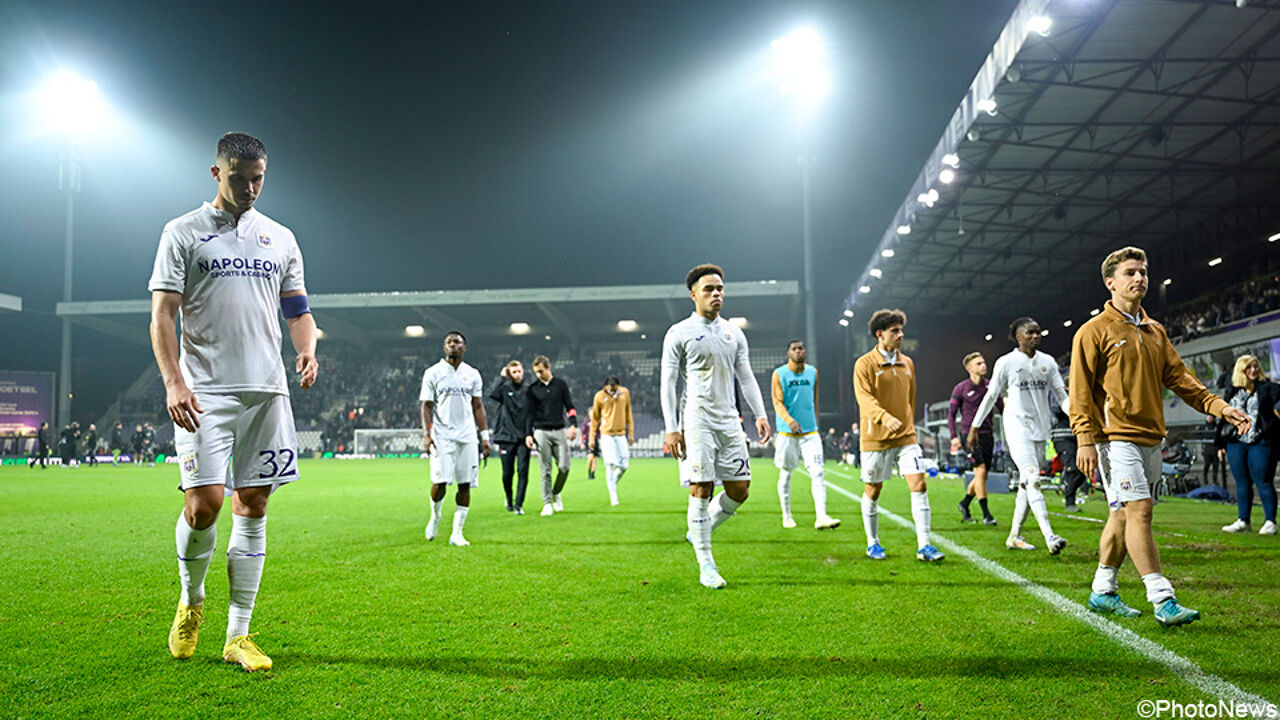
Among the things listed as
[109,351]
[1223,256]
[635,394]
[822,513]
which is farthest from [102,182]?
[1223,256]

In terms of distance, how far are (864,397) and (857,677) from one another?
12.1 feet

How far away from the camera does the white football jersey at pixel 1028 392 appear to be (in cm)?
709

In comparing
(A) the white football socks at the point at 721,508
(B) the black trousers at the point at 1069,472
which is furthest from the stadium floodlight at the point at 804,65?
(A) the white football socks at the point at 721,508

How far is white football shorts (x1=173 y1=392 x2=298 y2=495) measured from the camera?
340cm

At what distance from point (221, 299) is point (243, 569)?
50.2 inches

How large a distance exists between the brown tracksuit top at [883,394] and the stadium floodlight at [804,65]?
3391 cm

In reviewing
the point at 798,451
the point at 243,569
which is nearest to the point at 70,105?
the point at 798,451

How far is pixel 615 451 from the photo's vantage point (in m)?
12.9

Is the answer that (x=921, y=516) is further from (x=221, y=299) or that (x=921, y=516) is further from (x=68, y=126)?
(x=68, y=126)

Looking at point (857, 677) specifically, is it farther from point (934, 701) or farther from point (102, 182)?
point (102, 182)

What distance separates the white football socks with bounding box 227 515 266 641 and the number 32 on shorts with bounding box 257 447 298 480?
23 cm

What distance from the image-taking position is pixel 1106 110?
1681 centimetres

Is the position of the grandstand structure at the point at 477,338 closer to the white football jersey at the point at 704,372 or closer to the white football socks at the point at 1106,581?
the white football jersey at the point at 704,372

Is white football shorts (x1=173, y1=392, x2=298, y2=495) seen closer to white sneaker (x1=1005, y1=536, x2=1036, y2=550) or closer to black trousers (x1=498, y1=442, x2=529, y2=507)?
white sneaker (x1=1005, y1=536, x2=1036, y2=550)
